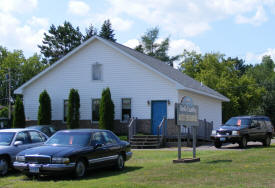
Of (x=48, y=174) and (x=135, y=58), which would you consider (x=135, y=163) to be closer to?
(x=48, y=174)

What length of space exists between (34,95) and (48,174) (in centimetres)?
2015

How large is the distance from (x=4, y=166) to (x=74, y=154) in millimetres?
2709

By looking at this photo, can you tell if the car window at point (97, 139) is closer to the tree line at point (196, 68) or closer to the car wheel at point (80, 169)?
the car wheel at point (80, 169)

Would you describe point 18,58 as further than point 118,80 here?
Yes

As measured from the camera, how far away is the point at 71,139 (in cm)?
1317

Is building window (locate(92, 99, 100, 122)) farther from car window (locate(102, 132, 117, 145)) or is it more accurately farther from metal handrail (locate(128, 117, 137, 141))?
car window (locate(102, 132, 117, 145))

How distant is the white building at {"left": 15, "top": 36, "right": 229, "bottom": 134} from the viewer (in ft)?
89.4

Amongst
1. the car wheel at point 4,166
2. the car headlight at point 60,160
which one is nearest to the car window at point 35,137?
the car wheel at point 4,166

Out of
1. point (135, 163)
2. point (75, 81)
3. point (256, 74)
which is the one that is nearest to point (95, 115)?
point (75, 81)

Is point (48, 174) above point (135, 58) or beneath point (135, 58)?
beneath

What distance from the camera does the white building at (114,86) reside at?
27.2 metres

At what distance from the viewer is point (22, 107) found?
30.3 m

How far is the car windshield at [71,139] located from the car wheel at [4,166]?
1.42 m

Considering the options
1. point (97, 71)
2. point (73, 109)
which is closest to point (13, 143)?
point (73, 109)
